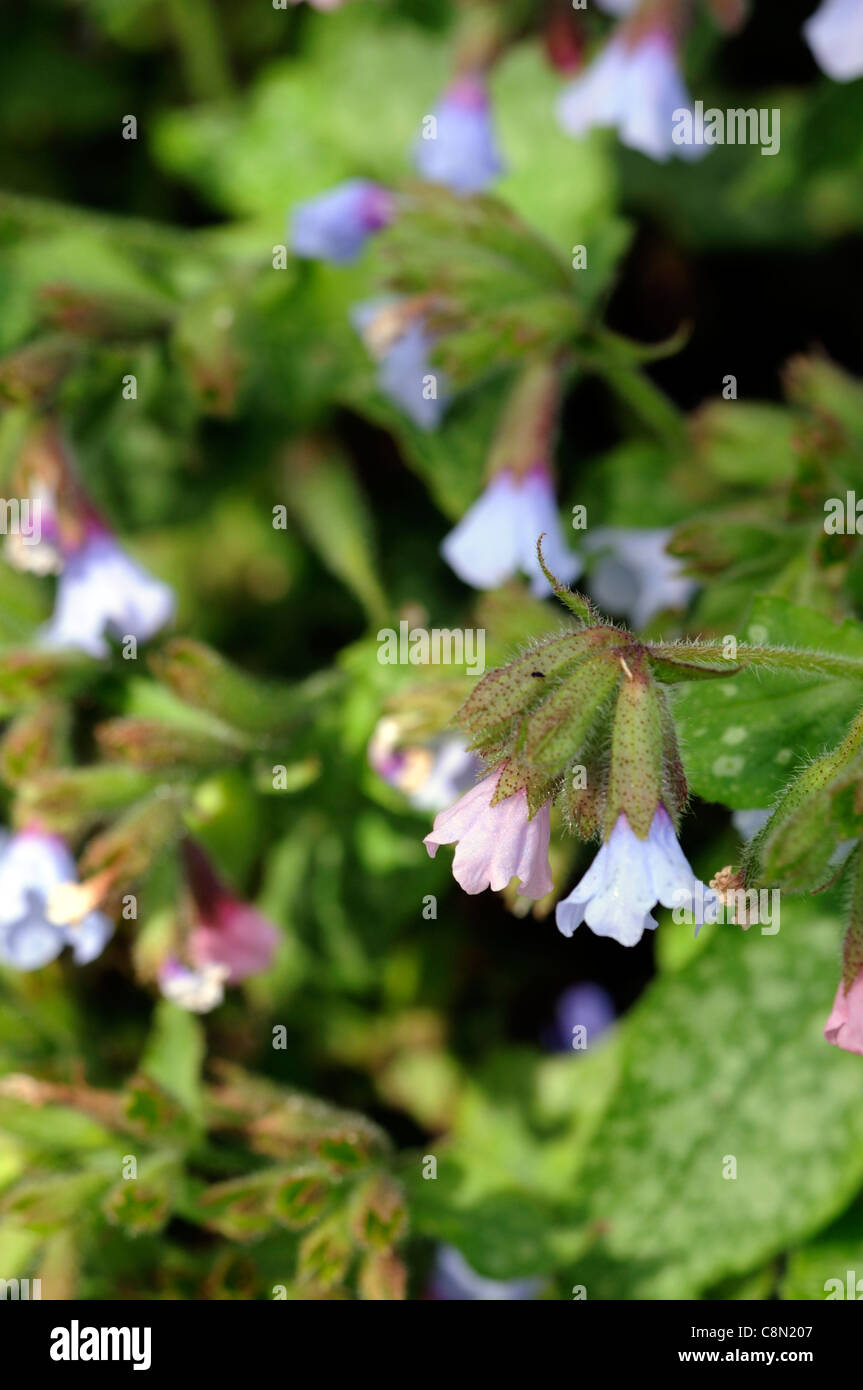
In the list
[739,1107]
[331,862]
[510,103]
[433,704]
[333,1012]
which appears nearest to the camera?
[433,704]

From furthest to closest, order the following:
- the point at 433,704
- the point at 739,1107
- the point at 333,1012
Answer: the point at 333,1012 → the point at 739,1107 → the point at 433,704

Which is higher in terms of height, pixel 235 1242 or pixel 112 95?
pixel 112 95

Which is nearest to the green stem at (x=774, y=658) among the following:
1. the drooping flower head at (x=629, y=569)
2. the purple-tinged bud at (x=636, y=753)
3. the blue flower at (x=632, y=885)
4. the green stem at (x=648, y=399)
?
the purple-tinged bud at (x=636, y=753)

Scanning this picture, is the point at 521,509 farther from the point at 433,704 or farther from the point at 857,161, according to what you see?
the point at 857,161

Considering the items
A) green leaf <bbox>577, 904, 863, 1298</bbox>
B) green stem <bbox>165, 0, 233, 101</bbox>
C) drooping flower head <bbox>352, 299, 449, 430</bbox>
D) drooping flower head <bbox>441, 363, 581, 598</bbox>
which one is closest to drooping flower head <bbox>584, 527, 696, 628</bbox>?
drooping flower head <bbox>441, 363, 581, 598</bbox>

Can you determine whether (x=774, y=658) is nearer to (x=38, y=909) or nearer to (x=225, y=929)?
(x=225, y=929)

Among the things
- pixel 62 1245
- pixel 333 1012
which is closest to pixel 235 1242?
pixel 62 1245
